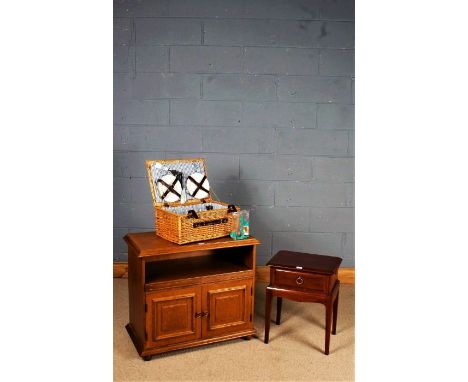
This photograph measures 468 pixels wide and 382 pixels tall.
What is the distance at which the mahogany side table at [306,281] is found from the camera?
264cm

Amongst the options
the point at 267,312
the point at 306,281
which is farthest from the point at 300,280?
the point at 267,312

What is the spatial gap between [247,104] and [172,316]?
1.76m

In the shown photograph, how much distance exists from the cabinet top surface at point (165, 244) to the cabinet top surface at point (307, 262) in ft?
0.63

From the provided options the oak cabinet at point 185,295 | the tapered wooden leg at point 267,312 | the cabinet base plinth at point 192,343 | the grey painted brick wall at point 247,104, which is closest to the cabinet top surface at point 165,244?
the oak cabinet at point 185,295

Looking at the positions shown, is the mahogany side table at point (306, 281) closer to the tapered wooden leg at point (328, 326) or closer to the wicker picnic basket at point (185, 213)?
the tapered wooden leg at point (328, 326)

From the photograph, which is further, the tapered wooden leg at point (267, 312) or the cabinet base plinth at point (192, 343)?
the tapered wooden leg at point (267, 312)

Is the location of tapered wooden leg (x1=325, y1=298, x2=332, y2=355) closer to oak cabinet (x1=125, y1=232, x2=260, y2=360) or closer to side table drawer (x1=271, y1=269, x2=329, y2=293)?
side table drawer (x1=271, y1=269, x2=329, y2=293)
